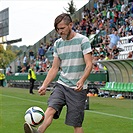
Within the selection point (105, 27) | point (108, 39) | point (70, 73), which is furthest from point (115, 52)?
point (70, 73)

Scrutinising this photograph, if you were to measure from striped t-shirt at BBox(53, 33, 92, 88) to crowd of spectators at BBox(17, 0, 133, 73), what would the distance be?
16.3 metres

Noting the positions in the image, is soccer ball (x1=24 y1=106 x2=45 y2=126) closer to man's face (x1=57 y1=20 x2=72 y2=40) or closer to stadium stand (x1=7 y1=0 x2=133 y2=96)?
man's face (x1=57 y1=20 x2=72 y2=40)

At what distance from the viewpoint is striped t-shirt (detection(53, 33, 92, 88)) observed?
24.3 feet

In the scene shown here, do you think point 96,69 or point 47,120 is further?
point 96,69

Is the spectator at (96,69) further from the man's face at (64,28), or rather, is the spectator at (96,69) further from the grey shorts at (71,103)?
the man's face at (64,28)

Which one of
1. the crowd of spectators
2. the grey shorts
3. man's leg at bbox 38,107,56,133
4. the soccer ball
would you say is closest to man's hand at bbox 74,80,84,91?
the grey shorts

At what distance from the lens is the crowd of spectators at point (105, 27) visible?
91.9 feet

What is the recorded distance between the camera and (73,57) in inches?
293

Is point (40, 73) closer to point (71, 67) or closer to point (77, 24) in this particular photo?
point (77, 24)

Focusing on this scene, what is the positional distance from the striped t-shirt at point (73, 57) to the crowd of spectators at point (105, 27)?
16.3 meters

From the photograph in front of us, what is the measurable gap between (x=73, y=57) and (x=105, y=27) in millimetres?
25778

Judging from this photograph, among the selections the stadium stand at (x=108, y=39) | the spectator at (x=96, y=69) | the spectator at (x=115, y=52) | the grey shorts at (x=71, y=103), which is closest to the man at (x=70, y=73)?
the grey shorts at (x=71, y=103)

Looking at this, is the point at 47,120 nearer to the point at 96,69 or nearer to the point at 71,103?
the point at 71,103

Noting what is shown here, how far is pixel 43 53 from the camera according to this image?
41781 mm
